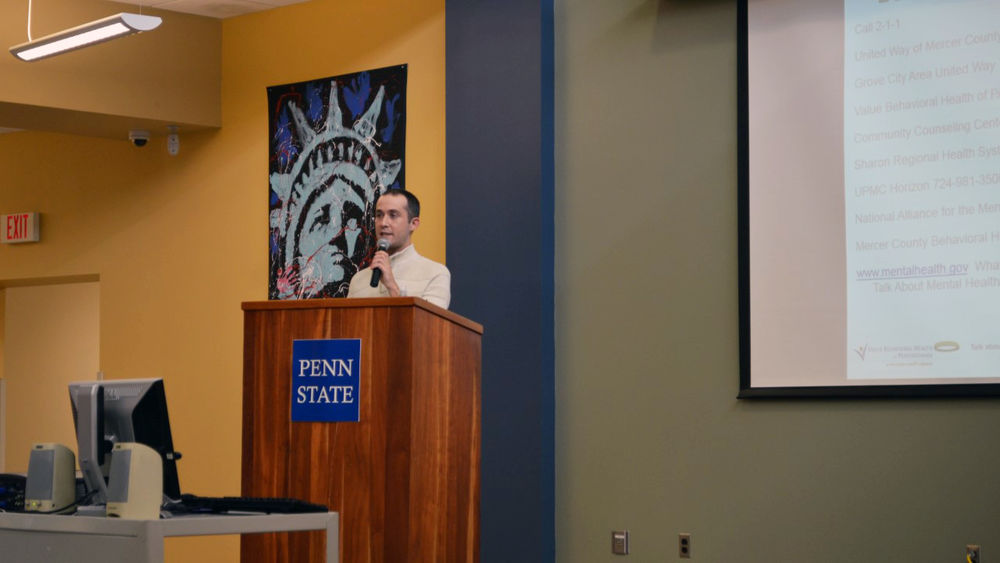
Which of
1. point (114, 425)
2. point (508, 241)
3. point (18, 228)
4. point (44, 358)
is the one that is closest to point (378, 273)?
→ point (114, 425)

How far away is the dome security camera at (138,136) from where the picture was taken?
7.03 m

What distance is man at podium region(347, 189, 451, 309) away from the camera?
4.40m

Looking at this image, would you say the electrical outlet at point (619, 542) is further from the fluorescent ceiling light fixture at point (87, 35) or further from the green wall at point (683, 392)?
the fluorescent ceiling light fixture at point (87, 35)

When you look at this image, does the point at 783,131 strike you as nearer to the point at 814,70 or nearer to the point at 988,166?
the point at 814,70

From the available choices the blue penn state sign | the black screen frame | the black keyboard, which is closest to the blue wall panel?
the black screen frame

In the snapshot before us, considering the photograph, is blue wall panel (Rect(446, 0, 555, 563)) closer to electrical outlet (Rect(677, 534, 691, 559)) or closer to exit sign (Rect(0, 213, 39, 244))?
electrical outlet (Rect(677, 534, 691, 559))

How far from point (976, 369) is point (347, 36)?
3.85m

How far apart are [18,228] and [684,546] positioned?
5.40 metres

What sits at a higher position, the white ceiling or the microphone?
the white ceiling

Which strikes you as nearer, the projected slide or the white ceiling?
the projected slide

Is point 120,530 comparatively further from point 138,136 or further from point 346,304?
point 138,136

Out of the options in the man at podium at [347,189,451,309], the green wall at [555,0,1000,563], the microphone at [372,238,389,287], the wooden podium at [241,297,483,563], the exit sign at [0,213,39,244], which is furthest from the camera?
the exit sign at [0,213,39,244]

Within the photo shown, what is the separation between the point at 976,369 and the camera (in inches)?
180

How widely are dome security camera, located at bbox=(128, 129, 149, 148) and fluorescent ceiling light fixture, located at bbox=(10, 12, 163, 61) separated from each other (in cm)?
126
